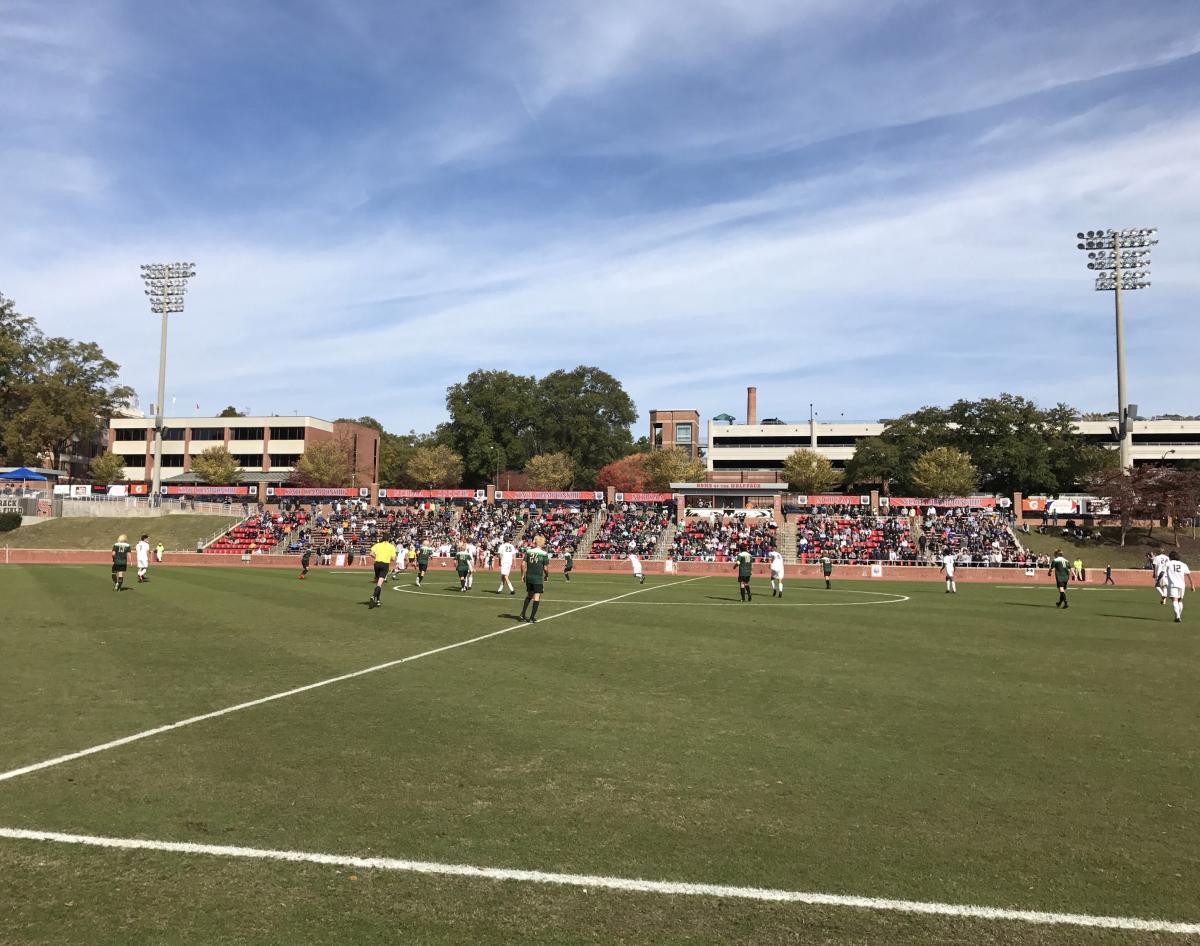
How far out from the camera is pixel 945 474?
75312 mm

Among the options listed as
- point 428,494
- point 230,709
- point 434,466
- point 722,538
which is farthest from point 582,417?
point 230,709

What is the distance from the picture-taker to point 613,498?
66188mm

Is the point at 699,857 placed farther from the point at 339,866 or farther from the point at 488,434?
the point at 488,434

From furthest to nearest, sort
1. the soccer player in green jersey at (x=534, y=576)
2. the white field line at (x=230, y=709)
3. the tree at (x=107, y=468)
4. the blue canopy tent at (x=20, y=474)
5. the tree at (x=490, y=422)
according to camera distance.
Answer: the tree at (x=490, y=422), the tree at (x=107, y=468), the blue canopy tent at (x=20, y=474), the soccer player in green jersey at (x=534, y=576), the white field line at (x=230, y=709)

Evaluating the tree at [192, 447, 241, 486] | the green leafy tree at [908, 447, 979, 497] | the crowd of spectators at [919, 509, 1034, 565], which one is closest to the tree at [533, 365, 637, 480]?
the tree at [192, 447, 241, 486]

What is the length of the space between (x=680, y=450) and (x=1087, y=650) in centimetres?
7622

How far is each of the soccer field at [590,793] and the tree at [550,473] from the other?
2936 inches

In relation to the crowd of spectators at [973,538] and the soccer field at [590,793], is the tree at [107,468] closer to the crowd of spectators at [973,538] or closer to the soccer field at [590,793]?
the crowd of spectators at [973,538]

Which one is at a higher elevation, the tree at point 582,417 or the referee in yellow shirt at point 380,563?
the tree at point 582,417

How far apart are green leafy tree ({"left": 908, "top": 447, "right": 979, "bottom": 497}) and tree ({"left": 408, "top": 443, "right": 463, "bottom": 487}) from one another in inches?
1903

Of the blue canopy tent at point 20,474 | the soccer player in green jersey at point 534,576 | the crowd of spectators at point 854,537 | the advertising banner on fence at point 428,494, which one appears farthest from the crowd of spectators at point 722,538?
the blue canopy tent at point 20,474

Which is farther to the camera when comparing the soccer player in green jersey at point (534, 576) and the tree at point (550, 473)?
the tree at point (550, 473)

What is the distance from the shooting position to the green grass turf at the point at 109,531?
196ft

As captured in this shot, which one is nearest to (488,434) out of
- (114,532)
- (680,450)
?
(680,450)
